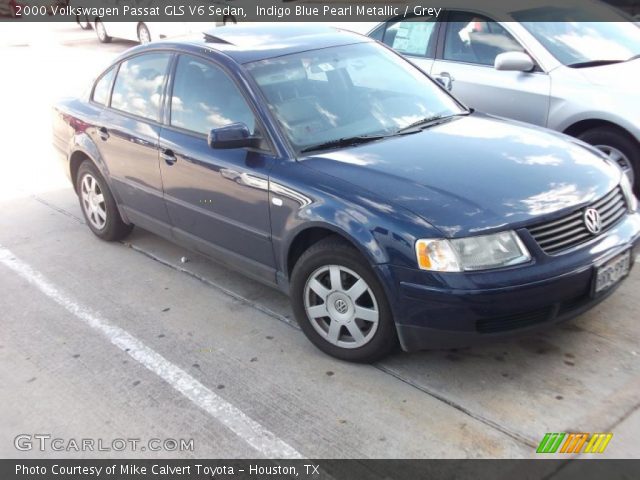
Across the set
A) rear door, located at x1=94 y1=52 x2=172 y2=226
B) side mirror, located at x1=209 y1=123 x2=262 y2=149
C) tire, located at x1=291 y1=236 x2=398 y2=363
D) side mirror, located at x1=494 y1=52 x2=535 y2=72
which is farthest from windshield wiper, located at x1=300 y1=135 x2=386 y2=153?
side mirror, located at x1=494 y1=52 x2=535 y2=72

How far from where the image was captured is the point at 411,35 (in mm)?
6383

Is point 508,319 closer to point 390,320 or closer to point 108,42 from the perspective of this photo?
point 390,320

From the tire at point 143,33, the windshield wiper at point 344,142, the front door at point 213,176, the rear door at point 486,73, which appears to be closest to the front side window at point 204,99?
the front door at point 213,176

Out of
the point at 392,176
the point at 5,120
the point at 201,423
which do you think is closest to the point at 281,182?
the point at 392,176

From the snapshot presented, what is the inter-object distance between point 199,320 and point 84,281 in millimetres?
1197

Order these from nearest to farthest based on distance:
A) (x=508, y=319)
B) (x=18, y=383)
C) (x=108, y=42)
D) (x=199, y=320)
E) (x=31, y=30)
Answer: (x=508, y=319), (x=18, y=383), (x=199, y=320), (x=108, y=42), (x=31, y=30)

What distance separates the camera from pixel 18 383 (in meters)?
3.63

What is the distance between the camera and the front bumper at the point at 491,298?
304cm

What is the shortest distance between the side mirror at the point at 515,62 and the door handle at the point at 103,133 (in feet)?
10.4

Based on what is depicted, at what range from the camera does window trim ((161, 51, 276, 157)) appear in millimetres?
3811

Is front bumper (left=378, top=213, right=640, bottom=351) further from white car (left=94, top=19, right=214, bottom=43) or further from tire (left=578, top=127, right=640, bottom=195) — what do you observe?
white car (left=94, top=19, right=214, bottom=43)

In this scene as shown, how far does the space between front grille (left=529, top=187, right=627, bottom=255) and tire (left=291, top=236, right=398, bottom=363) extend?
2.64 ft

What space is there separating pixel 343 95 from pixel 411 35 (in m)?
2.61

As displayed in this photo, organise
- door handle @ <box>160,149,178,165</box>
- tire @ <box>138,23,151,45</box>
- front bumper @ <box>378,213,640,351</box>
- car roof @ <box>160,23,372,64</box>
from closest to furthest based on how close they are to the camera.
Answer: front bumper @ <box>378,213,640,351</box> < car roof @ <box>160,23,372,64</box> < door handle @ <box>160,149,178,165</box> < tire @ <box>138,23,151,45</box>
